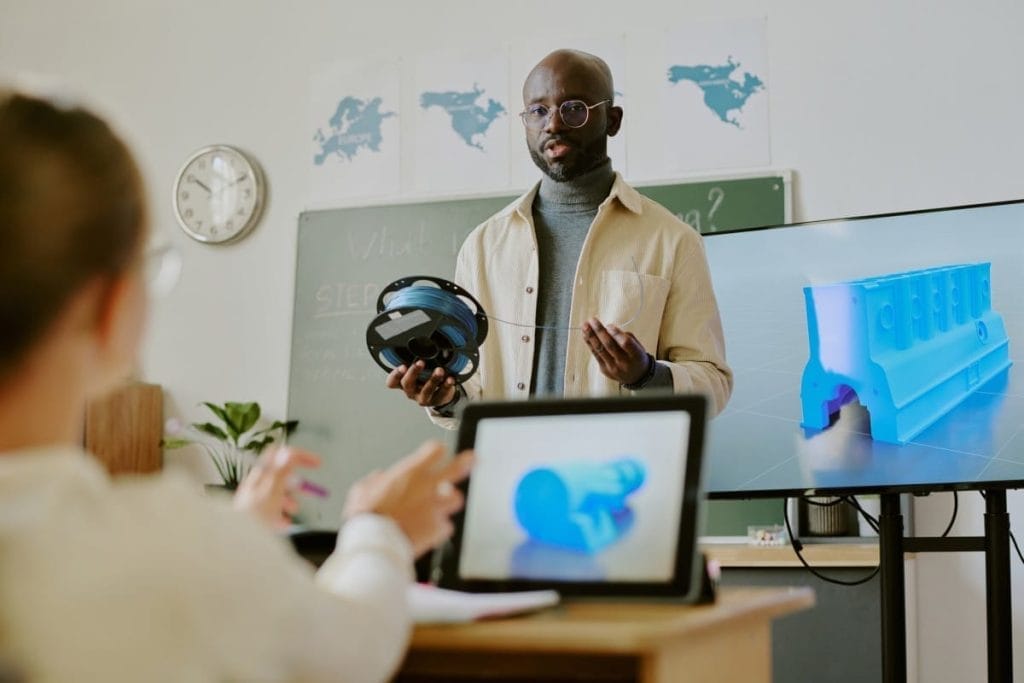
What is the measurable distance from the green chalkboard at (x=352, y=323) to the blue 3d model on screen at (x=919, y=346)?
4.99 feet

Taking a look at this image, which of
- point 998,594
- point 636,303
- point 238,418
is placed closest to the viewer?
point 636,303

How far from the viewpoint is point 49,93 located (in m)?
0.75

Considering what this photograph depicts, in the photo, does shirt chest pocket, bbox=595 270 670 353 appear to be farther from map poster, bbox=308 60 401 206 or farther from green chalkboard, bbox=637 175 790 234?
map poster, bbox=308 60 401 206

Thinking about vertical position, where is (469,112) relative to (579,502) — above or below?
above

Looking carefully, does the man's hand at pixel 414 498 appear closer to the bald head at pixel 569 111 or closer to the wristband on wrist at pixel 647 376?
the wristband on wrist at pixel 647 376

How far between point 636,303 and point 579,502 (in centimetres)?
126

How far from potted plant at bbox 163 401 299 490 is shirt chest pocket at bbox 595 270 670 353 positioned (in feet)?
7.09

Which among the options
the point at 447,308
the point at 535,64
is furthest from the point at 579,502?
the point at 535,64

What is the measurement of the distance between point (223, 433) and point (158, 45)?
64.3 inches

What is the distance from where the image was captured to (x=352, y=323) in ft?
14.1

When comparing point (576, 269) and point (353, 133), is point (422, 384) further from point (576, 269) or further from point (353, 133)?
point (353, 133)

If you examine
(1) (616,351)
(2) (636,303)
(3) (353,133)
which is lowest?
(1) (616,351)

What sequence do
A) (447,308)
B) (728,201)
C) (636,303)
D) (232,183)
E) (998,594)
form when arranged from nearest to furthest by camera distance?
(447,308) → (636,303) → (998,594) → (728,201) → (232,183)

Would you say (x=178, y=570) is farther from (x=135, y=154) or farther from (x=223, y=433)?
(x=223, y=433)
